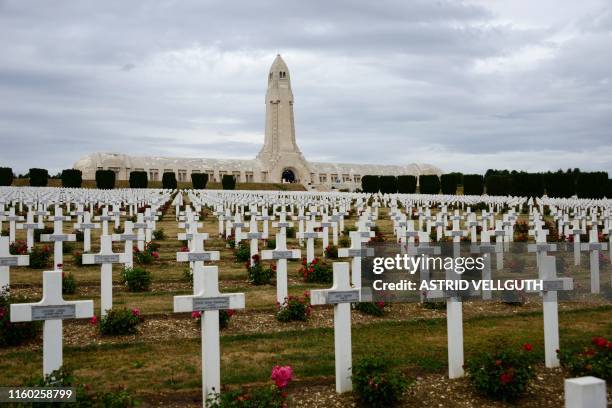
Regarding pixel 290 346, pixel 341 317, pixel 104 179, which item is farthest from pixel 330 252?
pixel 104 179

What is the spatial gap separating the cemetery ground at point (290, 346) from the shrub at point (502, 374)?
10cm

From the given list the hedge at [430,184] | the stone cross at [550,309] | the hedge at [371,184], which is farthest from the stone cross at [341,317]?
the hedge at [371,184]

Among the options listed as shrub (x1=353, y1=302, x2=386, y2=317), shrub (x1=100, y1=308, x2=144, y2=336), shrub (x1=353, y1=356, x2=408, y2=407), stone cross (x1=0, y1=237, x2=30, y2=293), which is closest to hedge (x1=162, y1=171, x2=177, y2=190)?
stone cross (x1=0, y1=237, x2=30, y2=293)

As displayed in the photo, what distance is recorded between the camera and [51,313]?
4344 millimetres

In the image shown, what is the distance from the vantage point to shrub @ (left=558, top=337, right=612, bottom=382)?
4.73 m

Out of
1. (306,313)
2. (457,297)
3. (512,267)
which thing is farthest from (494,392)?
(512,267)

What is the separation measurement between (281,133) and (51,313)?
234 feet

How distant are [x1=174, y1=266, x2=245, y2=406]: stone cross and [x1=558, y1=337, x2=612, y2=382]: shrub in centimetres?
295

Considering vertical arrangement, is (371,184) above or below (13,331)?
above

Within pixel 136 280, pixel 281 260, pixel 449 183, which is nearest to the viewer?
pixel 281 260

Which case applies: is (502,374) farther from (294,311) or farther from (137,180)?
(137,180)

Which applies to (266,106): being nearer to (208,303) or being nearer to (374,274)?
(374,274)

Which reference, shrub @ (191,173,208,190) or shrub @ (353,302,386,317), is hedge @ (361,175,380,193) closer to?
shrub @ (191,173,208,190)

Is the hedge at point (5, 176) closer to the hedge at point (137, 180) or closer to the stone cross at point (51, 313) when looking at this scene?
the hedge at point (137, 180)
